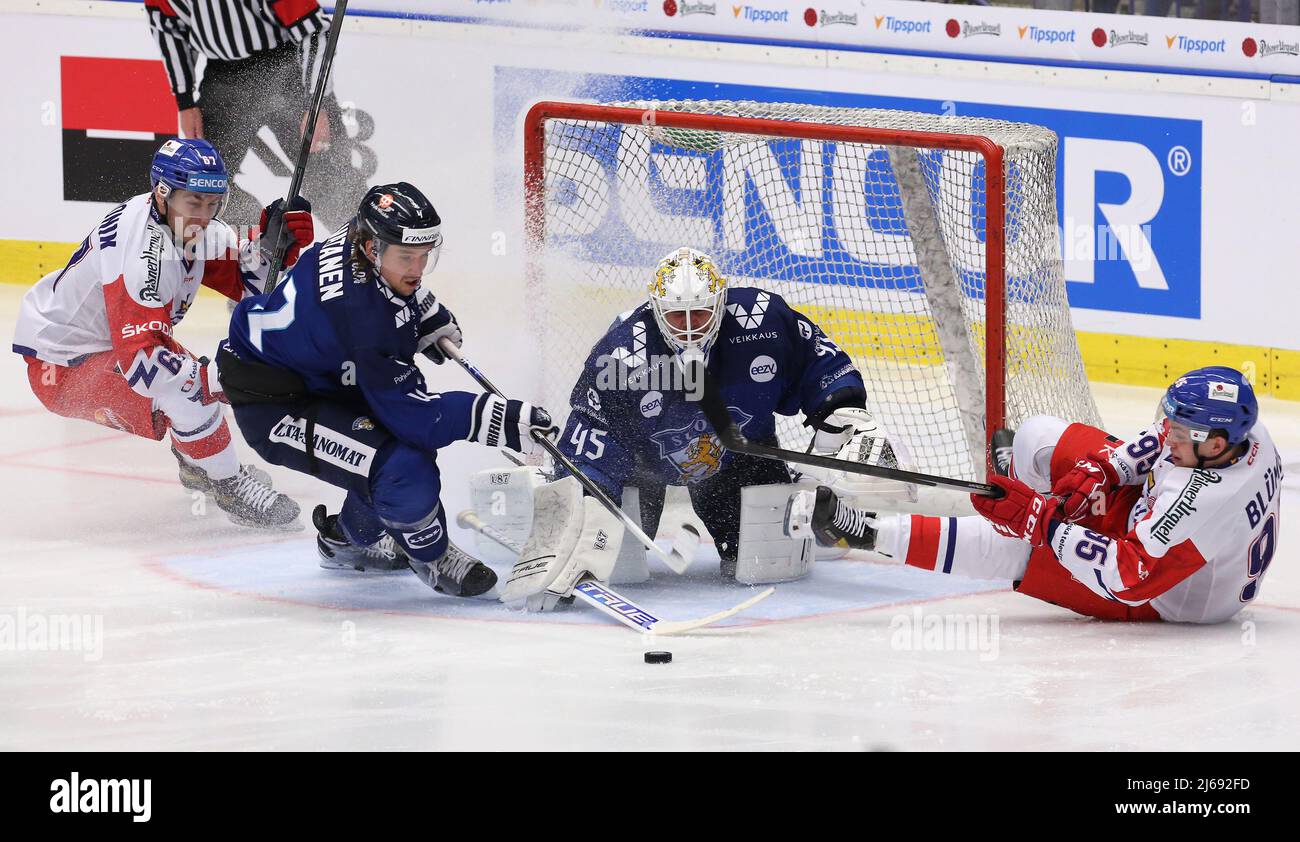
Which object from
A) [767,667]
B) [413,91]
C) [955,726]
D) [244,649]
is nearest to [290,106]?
[413,91]

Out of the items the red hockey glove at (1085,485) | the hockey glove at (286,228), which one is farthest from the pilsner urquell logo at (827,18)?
the red hockey glove at (1085,485)

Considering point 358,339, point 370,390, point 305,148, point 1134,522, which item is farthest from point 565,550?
point 305,148

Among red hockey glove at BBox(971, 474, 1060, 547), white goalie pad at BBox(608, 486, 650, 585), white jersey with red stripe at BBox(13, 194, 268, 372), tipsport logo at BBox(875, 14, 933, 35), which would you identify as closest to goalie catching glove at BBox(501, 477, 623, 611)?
white goalie pad at BBox(608, 486, 650, 585)

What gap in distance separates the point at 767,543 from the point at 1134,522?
89 centimetres

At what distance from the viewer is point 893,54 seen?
7.27m

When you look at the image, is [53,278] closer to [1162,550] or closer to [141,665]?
[141,665]

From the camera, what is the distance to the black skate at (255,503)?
5312mm

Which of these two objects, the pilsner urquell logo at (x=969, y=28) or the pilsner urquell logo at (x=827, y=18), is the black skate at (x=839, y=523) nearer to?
the pilsner urquell logo at (x=969, y=28)

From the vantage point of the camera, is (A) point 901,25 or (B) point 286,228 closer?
(B) point 286,228

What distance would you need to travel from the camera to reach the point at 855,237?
624cm

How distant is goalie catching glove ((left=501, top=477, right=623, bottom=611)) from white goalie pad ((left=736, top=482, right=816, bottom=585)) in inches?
12.9

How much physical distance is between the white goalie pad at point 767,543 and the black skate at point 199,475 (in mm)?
A: 1527

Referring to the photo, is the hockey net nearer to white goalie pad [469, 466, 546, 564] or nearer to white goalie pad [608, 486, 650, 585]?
white goalie pad [469, 466, 546, 564]

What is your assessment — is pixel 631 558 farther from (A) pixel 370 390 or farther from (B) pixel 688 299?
(A) pixel 370 390
